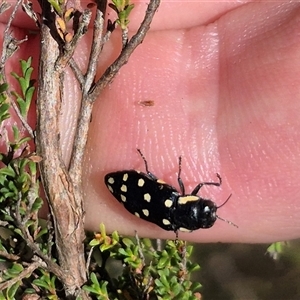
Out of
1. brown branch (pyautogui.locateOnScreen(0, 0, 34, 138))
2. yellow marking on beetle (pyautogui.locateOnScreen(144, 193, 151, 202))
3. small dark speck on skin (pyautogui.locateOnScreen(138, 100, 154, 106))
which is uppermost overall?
brown branch (pyautogui.locateOnScreen(0, 0, 34, 138))

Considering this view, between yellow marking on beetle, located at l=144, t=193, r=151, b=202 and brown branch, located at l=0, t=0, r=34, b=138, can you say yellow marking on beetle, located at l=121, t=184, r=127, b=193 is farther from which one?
brown branch, located at l=0, t=0, r=34, b=138

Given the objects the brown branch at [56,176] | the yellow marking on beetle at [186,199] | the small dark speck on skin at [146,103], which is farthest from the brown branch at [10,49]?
the yellow marking on beetle at [186,199]

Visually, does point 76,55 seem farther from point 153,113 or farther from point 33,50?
point 153,113

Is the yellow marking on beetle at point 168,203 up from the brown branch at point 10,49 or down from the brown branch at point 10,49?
down

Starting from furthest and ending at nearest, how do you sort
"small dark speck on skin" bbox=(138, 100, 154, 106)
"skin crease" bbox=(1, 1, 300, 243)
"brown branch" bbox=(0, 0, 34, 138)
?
1. "small dark speck on skin" bbox=(138, 100, 154, 106)
2. "skin crease" bbox=(1, 1, 300, 243)
3. "brown branch" bbox=(0, 0, 34, 138)

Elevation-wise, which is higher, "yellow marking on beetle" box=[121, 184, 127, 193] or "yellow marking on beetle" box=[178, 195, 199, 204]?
"yellow marking on beetle" box=[121, 184, 127, 193]

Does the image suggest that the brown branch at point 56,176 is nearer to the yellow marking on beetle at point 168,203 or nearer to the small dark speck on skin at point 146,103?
the yellow marking on beetle at point 168,203

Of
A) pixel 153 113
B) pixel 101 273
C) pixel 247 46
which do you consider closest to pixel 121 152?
pixel 153 113

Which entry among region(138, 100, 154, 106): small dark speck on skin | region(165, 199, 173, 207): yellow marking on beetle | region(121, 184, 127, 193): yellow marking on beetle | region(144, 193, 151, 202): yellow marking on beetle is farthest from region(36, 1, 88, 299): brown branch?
region(138, 100, 154, 106): small dark speck on skin
